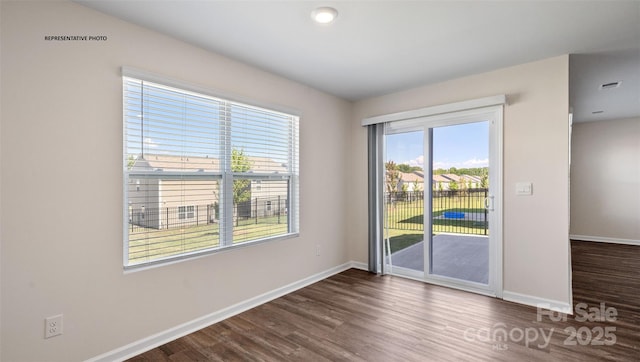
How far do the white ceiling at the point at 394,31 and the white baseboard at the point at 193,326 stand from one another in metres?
2.48

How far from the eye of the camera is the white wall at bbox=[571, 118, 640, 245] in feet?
19.2

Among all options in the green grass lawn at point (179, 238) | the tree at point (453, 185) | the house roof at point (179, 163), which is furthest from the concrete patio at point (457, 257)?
the house roof at point (179, 163)

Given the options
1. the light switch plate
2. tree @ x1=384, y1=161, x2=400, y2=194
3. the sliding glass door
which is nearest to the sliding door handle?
the sliding glass door

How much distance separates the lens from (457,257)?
3.72 m

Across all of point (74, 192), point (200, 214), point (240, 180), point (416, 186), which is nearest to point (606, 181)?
point (416, 186)

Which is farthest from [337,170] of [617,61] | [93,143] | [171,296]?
[617,61]

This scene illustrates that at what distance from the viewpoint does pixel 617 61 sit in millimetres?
3090

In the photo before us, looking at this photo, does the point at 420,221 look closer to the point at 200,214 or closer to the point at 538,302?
the point at 538,302

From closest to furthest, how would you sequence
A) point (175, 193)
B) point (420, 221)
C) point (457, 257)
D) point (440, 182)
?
point (175, 193) → point (457, 257) → point (440, 182) → point (420, 221)

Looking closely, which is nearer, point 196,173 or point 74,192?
point 74,192

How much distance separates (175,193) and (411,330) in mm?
2383

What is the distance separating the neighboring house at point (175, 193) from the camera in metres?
2.35

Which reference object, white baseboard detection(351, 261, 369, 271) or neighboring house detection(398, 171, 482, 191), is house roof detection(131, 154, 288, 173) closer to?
neighboring house detection(398, 171, 482, 191)

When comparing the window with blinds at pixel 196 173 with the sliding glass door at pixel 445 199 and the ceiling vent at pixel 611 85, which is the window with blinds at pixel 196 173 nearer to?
the sliding glass door at pixel 445 199
